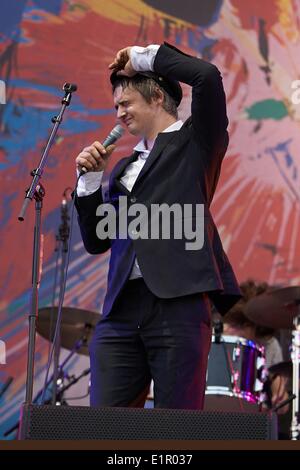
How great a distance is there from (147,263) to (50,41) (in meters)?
3.74

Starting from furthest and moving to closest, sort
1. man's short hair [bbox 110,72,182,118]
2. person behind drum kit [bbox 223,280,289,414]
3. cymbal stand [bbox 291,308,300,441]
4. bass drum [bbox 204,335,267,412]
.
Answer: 1. person behind drum kit [bbox 223,280,289,414]
2. cymbal stand [bbox 291,308,300,441]
3. bass drum [bbox 204,335,267,412]
4. man's short hair [bbox 110,72,182,118]

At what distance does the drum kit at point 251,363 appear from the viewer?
4.57 meters

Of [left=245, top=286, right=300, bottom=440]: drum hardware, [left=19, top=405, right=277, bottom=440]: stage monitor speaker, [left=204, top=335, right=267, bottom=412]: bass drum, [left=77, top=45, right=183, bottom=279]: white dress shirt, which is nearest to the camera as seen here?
[left=19, top=405, right=277, bottom=440]: stage monitor speaker

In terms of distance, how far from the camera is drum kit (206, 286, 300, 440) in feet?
15.0

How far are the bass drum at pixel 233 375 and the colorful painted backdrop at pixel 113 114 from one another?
119 cm

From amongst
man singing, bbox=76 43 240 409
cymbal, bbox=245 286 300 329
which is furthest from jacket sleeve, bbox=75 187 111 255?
cymbal, bbox=245 286 300 329

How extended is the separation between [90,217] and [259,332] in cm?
310

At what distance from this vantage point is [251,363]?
15.4ft

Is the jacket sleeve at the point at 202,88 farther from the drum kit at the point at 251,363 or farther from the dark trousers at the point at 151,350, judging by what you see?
the drum kit at the point at 251,363

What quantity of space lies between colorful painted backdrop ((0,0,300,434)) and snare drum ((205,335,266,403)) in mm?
1176

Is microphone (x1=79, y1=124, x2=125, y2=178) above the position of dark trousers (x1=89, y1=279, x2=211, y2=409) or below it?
above

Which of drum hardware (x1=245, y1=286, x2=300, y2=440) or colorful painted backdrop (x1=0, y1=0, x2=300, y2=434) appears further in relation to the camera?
colorful painted backdrop (x1=0, y1=0, x2=300, y2=434)

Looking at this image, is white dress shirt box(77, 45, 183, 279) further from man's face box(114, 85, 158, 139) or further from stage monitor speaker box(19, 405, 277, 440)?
stage monitor speaker box(19, 405, 277, 440)

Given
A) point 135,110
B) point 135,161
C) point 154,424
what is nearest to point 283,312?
point 135,161
